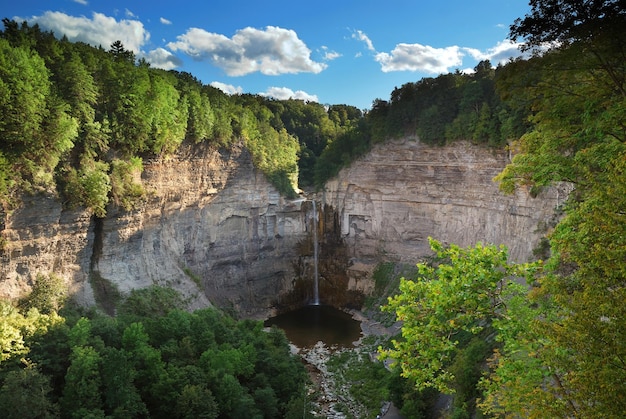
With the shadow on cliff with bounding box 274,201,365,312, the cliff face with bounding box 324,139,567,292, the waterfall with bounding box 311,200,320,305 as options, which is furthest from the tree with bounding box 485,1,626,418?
the waterfall with bounding box 311,200,320,305

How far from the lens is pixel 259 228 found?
145ft

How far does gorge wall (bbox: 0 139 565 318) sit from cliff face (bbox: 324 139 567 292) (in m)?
0.10

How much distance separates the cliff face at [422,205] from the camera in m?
34.9

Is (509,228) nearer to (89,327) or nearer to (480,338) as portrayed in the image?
(480,338)

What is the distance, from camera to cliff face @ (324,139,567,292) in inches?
1373

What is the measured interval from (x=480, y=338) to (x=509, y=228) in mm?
13577

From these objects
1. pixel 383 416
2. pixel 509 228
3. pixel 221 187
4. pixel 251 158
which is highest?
pixel 251 158

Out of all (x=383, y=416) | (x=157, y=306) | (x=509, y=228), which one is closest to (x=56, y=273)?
(x=157, y=306)

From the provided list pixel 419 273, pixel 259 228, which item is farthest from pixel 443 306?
pixel 259 228

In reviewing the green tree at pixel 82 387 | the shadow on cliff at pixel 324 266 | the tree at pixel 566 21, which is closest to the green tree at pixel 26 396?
the green tree at pixel 82 387

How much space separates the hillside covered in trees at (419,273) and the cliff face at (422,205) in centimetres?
230

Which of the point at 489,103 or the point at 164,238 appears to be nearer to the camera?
the point at 164,238

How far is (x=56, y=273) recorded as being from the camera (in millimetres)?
25703

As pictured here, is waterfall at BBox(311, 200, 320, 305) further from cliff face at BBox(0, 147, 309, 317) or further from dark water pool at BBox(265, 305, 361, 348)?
cliff face at BBox(0, 147, 309, 317)
